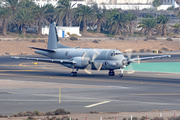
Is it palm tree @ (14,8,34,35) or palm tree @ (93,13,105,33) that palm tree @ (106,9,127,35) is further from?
palm tree @ (14,8,34,35)

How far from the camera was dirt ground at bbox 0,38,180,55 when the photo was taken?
10225 cm

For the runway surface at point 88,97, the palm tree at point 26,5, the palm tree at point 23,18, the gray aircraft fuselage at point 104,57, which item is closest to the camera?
the runway surface at point 88,97

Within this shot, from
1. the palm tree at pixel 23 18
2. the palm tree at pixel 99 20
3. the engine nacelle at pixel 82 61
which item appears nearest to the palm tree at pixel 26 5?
the palm tree at pixel 23 18

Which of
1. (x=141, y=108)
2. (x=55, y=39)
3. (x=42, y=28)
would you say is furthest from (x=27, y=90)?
(x=42, y=28)

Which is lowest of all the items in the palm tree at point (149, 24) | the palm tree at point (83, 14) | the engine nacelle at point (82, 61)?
the engine nacelle at point (82, 61)

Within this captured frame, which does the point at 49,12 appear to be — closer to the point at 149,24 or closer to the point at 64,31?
the point at 64,31

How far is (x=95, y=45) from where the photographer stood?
113 meters

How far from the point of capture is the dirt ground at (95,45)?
102 m

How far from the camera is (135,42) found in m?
123

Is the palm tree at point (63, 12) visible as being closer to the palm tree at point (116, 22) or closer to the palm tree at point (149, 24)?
the palm tree at point (116, 22)

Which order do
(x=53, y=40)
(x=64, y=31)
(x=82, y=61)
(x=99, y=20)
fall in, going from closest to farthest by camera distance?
1. (x=82, y=61)
2. (x=53, y=40)
3. (x=64, y=31)
4. (x=99, y=20)

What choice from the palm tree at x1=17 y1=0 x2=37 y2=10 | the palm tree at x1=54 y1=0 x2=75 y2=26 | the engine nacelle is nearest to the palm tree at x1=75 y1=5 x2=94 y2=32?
the palm tree at x1=54 y1=0 x2=75 y2=26

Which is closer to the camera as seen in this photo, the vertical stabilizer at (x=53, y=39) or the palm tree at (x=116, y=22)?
the vertical stabilizer at (x=53, y=39)

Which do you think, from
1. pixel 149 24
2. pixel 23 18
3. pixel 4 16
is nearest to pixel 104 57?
pixel 4 16
